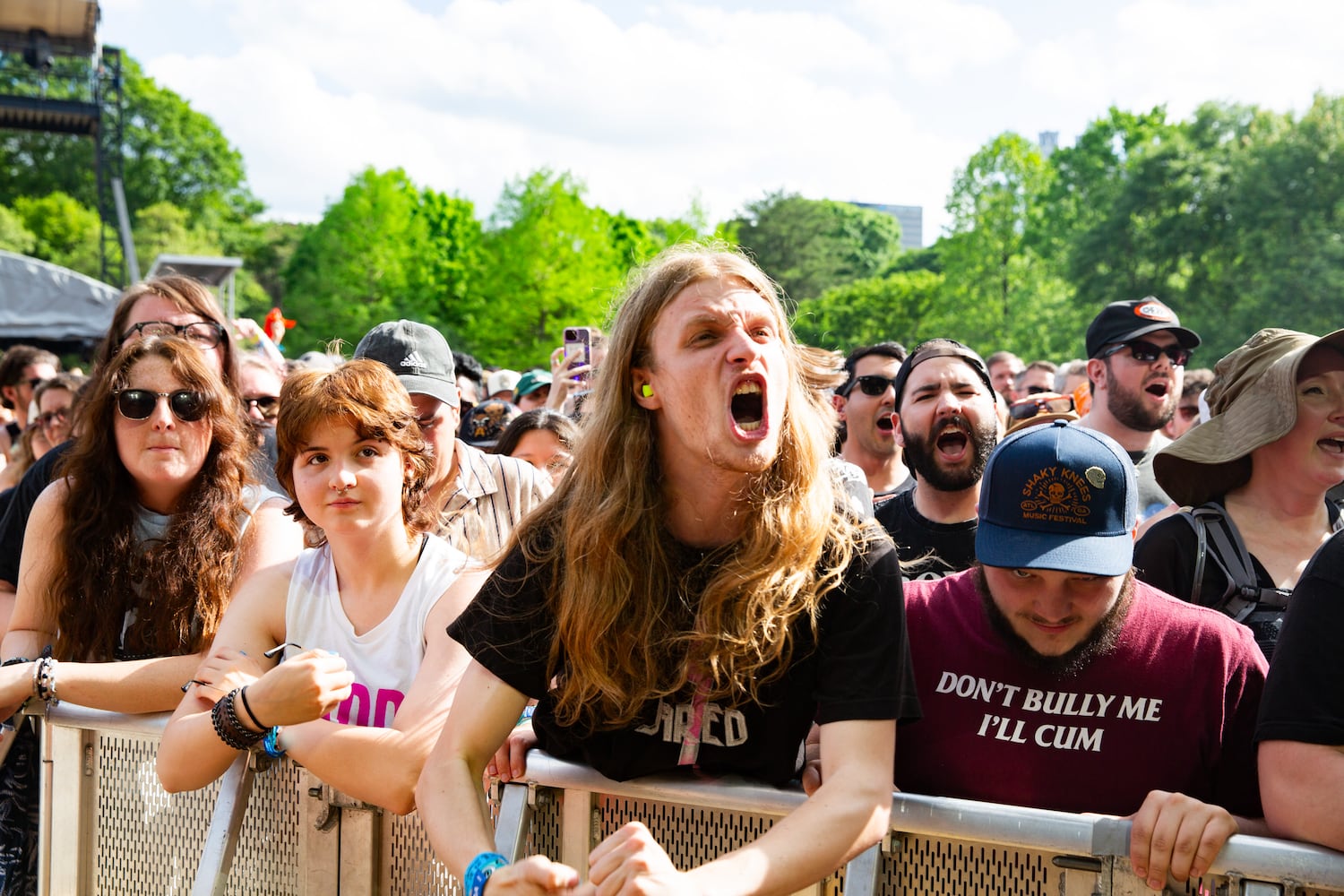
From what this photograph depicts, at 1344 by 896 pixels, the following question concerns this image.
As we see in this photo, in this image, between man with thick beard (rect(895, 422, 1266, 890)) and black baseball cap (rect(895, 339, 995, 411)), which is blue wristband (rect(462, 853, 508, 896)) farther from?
black baseball cap (rect(895, 339, 995, 411))

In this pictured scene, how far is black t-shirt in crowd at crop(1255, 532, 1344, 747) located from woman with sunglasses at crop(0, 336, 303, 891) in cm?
255

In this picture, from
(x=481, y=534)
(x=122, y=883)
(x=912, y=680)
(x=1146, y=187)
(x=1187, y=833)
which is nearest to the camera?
(x=1187, y=833)

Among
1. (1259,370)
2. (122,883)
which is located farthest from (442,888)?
(1259,370)

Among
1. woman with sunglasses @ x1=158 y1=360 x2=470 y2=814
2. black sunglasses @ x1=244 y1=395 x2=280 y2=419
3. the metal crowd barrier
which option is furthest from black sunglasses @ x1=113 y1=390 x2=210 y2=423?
black sunglasses @ x1=244 y1=395 x2=280 y2=419

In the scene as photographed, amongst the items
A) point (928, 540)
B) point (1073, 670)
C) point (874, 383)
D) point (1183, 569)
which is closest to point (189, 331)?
point (928, 540)

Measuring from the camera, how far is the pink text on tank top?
2748 mm

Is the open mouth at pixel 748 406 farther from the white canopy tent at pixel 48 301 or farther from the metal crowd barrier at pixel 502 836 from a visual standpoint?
the white canopy tent at pixel 48 301

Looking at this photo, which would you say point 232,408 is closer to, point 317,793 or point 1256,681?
point 317,793

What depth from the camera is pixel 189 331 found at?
13.6 ft

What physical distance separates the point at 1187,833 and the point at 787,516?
885mm

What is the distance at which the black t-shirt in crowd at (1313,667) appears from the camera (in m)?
2.11

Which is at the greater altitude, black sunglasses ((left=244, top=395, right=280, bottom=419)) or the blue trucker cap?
black sunglasses ((left=244, top=395, right=280, bottom=419))

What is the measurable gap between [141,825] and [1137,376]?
14.2 ft

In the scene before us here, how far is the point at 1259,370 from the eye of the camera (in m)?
3.38
